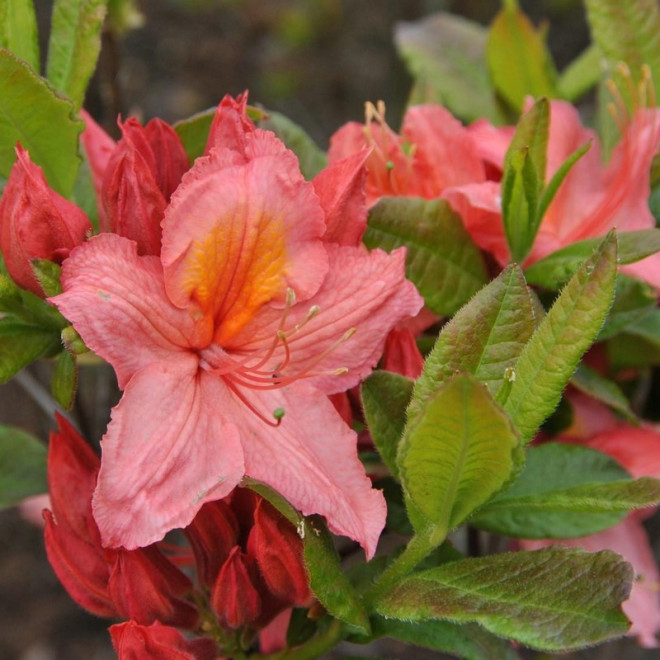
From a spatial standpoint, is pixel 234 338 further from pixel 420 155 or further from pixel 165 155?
pixel 420 155

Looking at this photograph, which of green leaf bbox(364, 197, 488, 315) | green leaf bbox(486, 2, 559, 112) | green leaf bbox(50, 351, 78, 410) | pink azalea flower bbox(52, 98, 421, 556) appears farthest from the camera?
green leaf bbox(486, 2, 559, 112)

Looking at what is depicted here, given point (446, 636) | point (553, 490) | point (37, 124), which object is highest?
point (37, 124)

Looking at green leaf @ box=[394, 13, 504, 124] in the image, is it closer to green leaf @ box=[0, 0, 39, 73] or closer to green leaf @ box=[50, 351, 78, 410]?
green leaf @ box=[0, 0, 39, 73]

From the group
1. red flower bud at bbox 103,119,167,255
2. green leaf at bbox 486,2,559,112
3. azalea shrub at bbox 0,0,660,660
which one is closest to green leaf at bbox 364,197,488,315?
azalea shrub at bbox 0,0,660,660

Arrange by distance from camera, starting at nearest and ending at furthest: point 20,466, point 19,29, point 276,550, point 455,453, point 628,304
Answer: point 455,453
point 276,550
point 19,29
point 628,304
point 20,466

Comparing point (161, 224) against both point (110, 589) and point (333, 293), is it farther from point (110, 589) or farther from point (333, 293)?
point (110, 589)

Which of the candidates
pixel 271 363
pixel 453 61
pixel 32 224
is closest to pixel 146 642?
pixel 271 363
